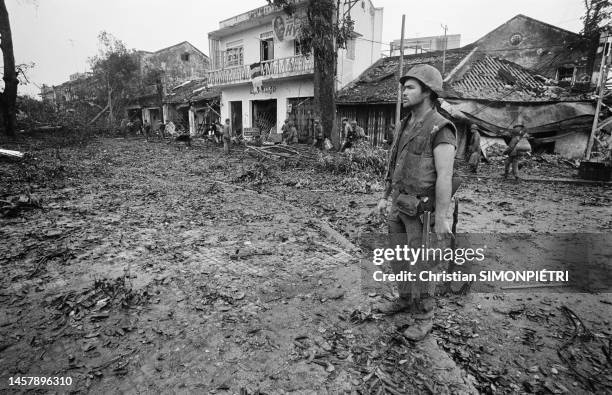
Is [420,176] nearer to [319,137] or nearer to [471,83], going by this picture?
[319,137]

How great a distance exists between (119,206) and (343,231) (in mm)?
4469

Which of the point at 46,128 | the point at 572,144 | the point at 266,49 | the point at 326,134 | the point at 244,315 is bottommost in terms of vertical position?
the point at 244,315

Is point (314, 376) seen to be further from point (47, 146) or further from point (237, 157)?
point (47, 146)

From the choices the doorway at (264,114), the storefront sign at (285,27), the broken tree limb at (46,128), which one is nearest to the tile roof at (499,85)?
the storefront sign at (285,27)

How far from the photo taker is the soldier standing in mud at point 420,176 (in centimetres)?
231

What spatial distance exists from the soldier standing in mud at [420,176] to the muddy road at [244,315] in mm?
Answer: 311

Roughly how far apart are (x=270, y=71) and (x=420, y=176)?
737 inches

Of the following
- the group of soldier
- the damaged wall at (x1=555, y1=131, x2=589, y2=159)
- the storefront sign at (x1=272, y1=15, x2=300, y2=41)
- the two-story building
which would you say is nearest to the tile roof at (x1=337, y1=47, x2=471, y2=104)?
the two-story building

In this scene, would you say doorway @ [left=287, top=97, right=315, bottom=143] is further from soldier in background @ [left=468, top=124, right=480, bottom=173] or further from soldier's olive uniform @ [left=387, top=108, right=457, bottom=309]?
soldier's olive uniform @ [left=387, top=108, right=457, bottom=309]

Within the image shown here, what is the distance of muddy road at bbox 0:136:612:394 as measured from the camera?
2219 mm

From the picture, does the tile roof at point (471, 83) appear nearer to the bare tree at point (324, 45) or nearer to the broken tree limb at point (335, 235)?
the bare tree at point (324, 45)

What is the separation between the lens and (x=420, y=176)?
243 centimetres

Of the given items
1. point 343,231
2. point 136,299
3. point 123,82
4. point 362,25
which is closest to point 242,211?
point 343,231

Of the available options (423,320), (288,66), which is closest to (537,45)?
(288,66)
